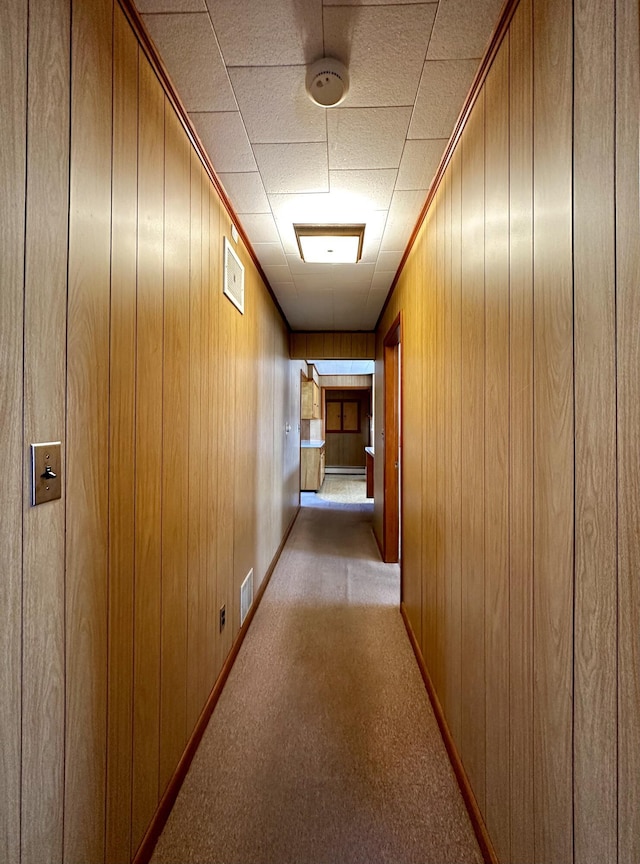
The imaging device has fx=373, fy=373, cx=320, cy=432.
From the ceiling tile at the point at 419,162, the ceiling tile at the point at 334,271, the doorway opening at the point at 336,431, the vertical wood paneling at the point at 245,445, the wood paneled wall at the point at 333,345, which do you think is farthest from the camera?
the doorway opening at the point at 336,431

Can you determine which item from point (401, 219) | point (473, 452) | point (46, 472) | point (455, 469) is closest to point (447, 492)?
point (455, 469)

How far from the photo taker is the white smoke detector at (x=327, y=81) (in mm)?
1105

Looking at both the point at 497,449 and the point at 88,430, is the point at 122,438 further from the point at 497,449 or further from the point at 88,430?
the point at 497,449

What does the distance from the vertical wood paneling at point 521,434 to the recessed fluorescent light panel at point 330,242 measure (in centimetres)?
119

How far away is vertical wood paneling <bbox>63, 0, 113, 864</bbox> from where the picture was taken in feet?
2.65

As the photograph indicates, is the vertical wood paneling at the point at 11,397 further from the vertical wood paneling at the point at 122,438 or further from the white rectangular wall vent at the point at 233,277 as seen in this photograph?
the white rectangular wall vent at the point at 233,277

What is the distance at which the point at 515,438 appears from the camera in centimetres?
97

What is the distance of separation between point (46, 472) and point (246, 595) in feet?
6.13

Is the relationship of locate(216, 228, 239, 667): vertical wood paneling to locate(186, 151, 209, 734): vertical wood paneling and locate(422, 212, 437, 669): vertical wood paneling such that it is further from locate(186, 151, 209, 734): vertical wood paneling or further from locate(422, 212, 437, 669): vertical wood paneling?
locate(422, 212, 437, 669): vertical wood paneling

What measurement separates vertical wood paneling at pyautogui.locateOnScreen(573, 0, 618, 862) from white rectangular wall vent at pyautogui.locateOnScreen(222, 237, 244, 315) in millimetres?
1522

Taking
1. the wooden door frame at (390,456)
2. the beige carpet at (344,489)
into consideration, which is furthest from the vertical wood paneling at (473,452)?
the beige carpet at (344,489)

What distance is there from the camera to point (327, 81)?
1.13 m

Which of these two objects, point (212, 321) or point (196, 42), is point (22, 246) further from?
point (212, 321)

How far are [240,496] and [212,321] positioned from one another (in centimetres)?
103
